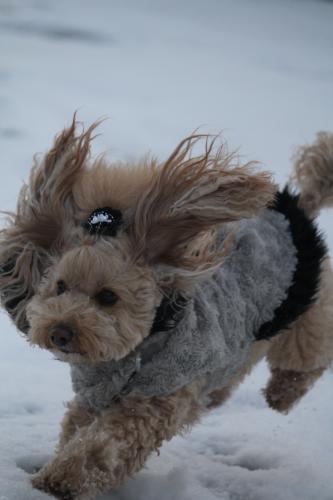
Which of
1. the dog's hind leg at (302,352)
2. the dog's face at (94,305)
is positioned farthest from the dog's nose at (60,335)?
the dog's hind leg at (302,352)

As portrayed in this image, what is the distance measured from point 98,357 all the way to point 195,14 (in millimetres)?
10149

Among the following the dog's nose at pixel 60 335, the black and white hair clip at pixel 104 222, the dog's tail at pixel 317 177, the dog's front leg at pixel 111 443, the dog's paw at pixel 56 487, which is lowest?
the dog's paw at pixel 56 487

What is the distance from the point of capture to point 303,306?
2.76 meters

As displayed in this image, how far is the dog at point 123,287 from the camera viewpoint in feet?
7.06

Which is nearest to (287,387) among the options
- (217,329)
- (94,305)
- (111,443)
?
(217,329)

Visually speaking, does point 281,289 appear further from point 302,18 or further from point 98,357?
point 302,18

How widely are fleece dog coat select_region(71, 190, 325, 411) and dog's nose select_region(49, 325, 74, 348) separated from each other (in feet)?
0.72

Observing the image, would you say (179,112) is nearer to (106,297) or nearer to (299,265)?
(299,265)

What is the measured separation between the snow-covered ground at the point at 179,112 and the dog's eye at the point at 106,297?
0.55 metres

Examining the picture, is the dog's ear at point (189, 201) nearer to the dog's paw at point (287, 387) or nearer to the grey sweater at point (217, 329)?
the grey sweater at point (217, 329)

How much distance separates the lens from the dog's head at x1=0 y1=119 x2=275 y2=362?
2150 mm

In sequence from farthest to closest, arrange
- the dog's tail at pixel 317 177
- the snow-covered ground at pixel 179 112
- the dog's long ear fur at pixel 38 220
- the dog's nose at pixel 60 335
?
the dog's tail at pixel 317 177
the snow-covered ground at pixel 179 112
the dog's long ear fur at pixel 38 220
the dog's nose at pixel 60 335

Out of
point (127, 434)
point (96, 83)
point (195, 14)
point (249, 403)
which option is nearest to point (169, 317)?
point (127, 434)

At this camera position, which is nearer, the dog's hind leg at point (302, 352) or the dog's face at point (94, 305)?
the dog's face at point (94, 305)
